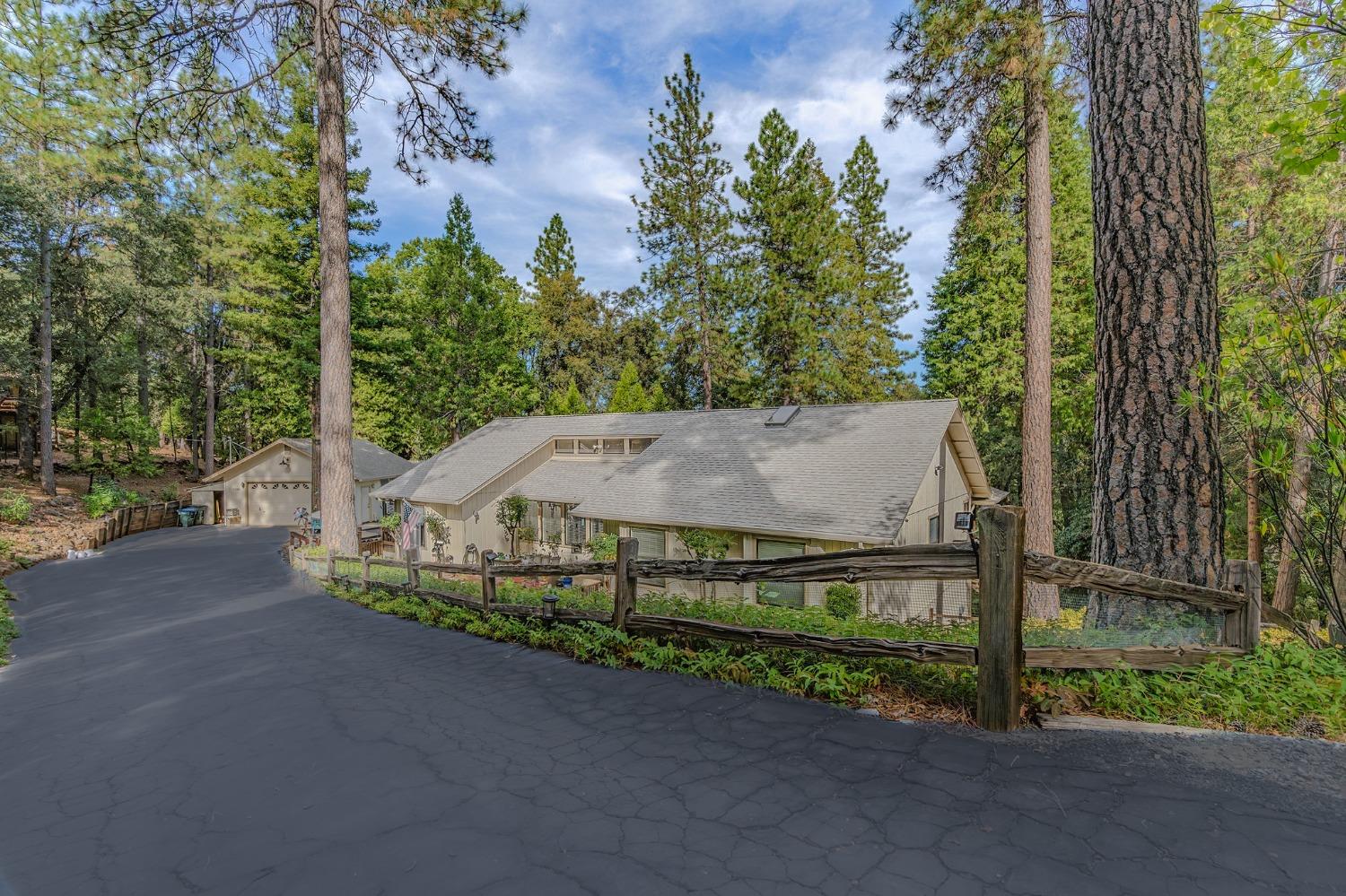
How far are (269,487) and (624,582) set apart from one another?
27556 millimetres

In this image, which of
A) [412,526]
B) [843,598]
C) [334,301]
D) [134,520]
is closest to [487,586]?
[843,598]

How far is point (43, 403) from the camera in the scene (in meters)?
20.7

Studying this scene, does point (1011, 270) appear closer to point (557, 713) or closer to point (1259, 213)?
point (1259, 213)

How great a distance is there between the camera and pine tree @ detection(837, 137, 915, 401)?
954 inches

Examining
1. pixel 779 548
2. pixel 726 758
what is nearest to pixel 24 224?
pixel 779 548

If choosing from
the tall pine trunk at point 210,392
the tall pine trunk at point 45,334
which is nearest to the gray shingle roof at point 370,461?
the tall pine trunk at point 210,392

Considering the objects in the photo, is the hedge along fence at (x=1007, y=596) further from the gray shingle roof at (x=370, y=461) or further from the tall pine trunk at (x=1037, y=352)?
the gray shingle roof at (x=370, y=461)

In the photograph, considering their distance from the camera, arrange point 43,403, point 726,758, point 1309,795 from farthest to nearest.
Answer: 1. point 43,403
2. point 726,758
3. point 1309,795

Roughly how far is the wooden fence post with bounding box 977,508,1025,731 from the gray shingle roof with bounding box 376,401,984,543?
273 inches

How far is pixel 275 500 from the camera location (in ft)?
86.4

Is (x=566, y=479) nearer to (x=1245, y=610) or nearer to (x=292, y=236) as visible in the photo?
(x=292, y=236)

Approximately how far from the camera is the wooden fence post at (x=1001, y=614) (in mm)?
3283

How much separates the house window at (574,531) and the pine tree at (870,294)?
13.1 metres

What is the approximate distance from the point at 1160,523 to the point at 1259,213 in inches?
615
